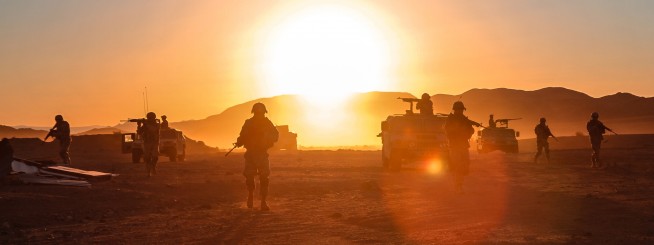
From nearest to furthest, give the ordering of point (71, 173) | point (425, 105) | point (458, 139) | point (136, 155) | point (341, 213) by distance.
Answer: point (341, 213)
point (458, 139)
point (71, 173)
point (425, 105)
point (136, 155)

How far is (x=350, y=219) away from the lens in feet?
40.1

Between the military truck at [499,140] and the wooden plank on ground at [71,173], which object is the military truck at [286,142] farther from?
the wooden plank on ground at [71,173]

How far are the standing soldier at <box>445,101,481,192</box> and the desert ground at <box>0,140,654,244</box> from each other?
1.65ft

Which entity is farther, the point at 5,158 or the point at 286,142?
the point at 286,142

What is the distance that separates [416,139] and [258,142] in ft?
40.2

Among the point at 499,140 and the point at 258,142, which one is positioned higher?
the point at 499,140

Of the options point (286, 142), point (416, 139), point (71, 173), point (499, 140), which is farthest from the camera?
point (286, 142)

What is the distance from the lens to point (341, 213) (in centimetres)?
1325

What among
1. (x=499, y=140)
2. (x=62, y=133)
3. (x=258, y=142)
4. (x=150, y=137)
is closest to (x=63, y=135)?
(x=62, y=133)

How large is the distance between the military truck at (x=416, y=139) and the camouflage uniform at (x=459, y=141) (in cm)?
861

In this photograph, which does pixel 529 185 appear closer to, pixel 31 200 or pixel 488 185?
pixel 488 185

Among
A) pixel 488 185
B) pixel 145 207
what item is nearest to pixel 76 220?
pixel 145 207

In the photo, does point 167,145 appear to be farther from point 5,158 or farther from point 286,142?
point 286,142

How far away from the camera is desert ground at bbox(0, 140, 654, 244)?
10.1 m
